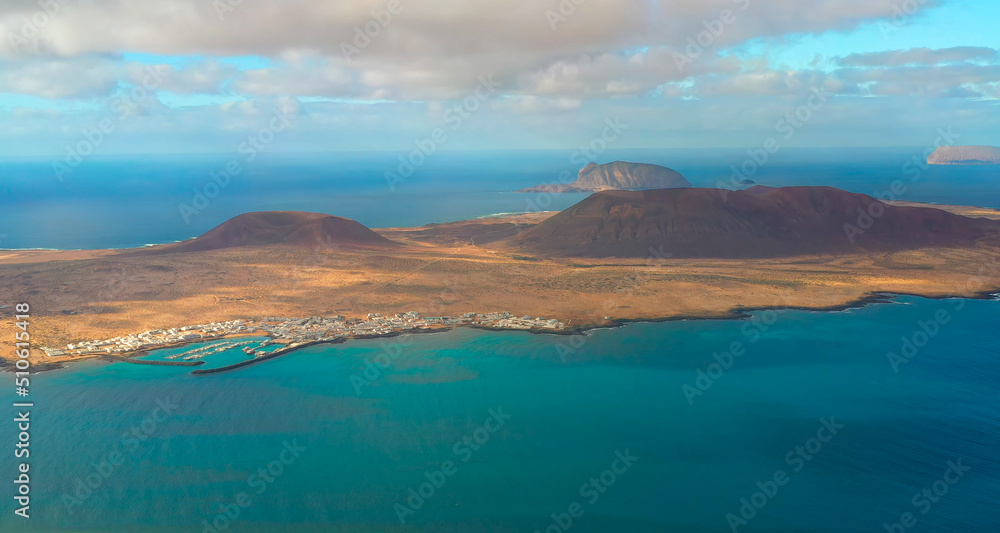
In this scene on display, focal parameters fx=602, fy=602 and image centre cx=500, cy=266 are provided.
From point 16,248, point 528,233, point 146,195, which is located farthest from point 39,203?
point 528,233

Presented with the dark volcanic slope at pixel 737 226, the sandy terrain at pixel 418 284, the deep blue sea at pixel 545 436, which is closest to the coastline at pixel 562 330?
the sandy terrain at pixel 418 284

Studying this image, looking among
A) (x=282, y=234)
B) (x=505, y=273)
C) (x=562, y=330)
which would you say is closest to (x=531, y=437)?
(x=562, y=330)

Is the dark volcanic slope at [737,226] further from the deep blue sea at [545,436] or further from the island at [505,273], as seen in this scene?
the deep blue sea at [545,436]

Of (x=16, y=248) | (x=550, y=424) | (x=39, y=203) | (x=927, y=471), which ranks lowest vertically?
(x=927, y=471)

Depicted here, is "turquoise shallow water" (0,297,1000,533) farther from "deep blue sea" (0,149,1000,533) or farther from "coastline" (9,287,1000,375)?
"coastline" (9,287,1000,375)

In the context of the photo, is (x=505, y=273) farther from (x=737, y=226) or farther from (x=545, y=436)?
(x=545, y=436)

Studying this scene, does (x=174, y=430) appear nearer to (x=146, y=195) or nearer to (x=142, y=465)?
(x=142, y=465)

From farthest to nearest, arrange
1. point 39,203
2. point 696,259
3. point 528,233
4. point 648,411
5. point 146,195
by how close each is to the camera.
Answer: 1. point 146,195
2. point 39,203
3. point 528,233
4. point 696,259
5. point 648,411

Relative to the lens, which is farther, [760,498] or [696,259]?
[696,259]
